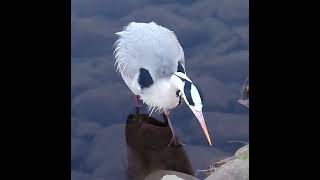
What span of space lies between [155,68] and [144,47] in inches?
3.6

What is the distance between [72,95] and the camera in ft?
6.59

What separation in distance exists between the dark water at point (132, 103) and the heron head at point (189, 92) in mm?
24

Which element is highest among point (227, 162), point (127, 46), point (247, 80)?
point (127, 46)

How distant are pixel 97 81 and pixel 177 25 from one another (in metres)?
0.36

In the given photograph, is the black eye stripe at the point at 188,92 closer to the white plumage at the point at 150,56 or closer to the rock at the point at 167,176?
the white plumage at the point at 150,56

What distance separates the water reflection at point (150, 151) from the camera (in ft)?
6.62

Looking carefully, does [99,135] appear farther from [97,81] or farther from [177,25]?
[177,25]

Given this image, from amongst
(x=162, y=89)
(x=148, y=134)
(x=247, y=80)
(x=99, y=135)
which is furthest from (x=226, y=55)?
(x=99, y=135)

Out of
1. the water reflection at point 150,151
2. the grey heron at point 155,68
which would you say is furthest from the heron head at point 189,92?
the water reflection at point 150,151

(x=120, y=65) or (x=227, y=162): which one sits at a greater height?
(x=120, y=65)

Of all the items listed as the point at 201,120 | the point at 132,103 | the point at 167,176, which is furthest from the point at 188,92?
the point at 167,176

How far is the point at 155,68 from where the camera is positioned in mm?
2004

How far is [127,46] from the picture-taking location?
203cm
